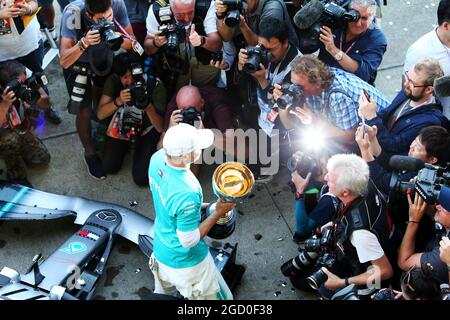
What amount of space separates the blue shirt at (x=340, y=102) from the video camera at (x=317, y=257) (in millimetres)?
889

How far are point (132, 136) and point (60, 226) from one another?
101 centimetres

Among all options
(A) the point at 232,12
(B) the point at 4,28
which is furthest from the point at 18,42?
(A) the point at 232,12

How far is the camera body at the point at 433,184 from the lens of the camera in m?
3.87

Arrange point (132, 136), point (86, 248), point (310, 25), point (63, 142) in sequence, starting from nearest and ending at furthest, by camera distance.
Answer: point (86, 248), point (310, 25), point (132, 136), point (63, 142)

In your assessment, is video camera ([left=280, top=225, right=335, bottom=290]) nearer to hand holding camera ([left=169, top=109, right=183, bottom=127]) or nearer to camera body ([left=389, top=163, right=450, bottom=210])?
camera body ([left=389, top=163, right=450, bottom=210])

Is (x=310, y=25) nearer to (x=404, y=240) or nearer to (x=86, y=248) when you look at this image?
(x=404, y=240)

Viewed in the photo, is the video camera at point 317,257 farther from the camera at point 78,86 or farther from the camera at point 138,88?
the camera at point 78,86

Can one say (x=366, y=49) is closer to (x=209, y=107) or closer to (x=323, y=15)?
(x=323, y=15)

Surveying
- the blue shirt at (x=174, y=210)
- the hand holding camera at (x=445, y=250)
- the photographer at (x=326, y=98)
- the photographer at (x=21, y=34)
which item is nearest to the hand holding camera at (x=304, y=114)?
the photographer at (x=326, y=98)

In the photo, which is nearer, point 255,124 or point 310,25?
point 310,25

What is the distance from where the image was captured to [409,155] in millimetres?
4457

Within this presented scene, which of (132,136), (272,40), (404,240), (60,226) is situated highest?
(272,40)
